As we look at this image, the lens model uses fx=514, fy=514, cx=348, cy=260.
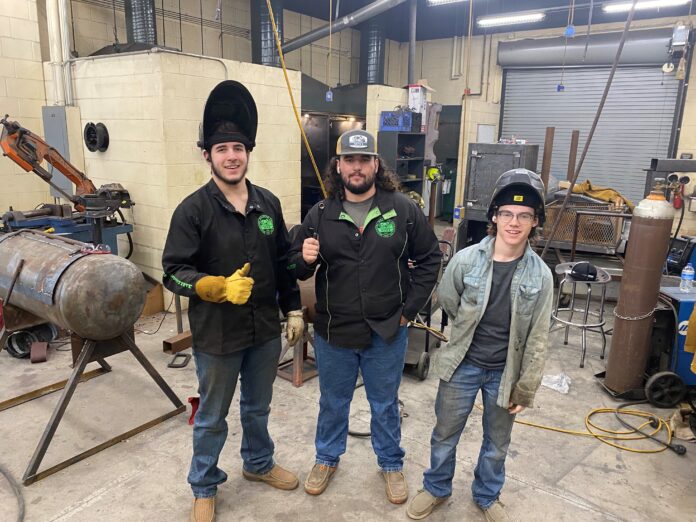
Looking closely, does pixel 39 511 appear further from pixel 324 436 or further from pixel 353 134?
pixel 353 134

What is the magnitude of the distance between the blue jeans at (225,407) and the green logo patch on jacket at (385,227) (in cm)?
70

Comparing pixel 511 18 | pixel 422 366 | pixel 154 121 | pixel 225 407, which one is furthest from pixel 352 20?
pixel 225 407

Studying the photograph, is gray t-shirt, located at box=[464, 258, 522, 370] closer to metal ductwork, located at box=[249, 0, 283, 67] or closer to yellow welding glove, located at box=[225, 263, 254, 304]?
yellow welding glove, located at box=[225, 263, 254, 304]

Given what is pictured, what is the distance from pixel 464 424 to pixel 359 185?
3.81ft

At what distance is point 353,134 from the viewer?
2.29m

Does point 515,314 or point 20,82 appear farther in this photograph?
point 20,82

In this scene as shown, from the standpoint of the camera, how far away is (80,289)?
9.27 ft

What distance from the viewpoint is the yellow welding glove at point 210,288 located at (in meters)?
2.03

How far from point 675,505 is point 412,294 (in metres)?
1.71

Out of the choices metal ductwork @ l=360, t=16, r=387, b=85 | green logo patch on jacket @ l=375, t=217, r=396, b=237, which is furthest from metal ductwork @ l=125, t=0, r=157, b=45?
green logo patch on jacket @ l=375, t=217, r=396, b=237

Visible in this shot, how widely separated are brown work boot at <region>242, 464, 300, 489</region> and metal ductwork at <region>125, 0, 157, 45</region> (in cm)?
557

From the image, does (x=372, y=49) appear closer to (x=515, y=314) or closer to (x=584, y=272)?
(x=584, y=272)

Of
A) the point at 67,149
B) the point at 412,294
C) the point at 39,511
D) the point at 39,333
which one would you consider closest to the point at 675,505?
the point at 412,294

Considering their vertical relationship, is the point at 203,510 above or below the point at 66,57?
below
